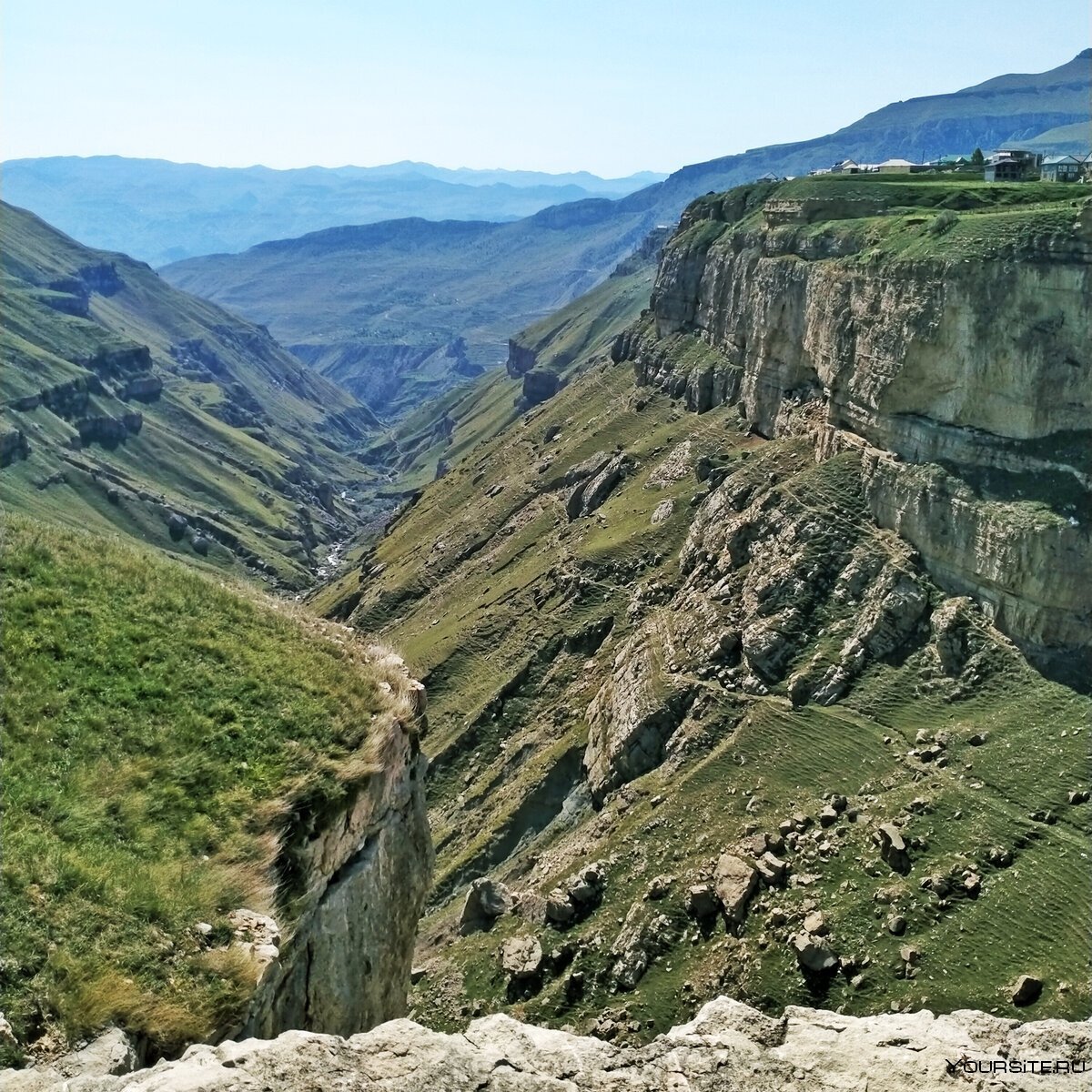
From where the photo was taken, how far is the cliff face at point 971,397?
4544 centimetres

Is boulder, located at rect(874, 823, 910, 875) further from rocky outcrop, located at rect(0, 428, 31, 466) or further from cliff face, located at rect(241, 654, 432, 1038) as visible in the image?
rocky outcrop, located at rect(0, 428, 31, 466)

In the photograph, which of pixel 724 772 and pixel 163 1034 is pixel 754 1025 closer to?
pixel 163 1034

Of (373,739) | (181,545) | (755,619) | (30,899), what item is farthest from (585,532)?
(181,545)

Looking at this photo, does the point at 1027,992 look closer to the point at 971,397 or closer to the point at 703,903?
the point at 703,903

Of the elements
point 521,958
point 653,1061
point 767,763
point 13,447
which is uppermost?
point 13,447

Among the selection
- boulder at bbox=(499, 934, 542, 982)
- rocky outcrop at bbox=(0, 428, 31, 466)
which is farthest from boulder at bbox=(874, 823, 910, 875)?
rocky outcrop at bbox=(0, 428, 31, 466)

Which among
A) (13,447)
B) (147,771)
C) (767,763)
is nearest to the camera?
(147,771)

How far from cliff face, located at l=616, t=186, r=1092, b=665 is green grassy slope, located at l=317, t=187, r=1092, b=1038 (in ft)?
3.96

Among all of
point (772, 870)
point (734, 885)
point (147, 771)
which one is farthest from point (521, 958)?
point (147, 771)

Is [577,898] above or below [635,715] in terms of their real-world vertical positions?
below

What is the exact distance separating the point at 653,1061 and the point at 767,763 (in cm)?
3837

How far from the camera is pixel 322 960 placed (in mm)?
17406

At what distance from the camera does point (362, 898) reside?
19.1 meters

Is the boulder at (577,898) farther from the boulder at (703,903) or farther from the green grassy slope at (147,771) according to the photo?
the green grassy slope at (147,771)
